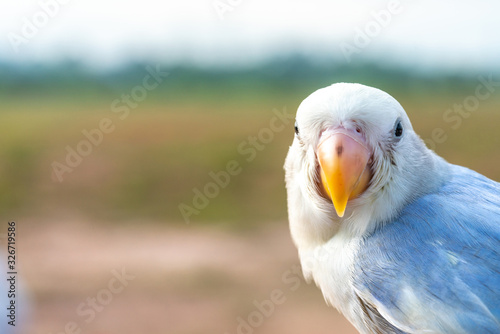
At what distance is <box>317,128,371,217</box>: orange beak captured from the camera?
5.27 ft

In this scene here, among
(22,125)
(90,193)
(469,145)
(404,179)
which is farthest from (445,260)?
(22,125)

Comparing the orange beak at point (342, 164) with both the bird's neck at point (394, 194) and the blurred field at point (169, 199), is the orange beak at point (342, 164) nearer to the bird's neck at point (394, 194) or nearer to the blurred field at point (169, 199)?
the bird's neck at point (394, 194)

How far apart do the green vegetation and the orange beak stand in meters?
7.97

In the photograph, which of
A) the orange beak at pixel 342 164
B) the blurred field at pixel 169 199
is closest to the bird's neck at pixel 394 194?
the orange beak at pixel 342 164

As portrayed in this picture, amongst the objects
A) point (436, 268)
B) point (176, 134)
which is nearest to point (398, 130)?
point (436, 268)

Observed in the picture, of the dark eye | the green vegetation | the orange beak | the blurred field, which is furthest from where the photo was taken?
the green vegetation

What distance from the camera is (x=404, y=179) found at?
179 centimetres

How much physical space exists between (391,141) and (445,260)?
0.40 metres

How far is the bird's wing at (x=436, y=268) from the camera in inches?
64.7

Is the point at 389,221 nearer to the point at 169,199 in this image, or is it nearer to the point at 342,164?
the point at 342,164

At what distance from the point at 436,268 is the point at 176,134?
38.2ft

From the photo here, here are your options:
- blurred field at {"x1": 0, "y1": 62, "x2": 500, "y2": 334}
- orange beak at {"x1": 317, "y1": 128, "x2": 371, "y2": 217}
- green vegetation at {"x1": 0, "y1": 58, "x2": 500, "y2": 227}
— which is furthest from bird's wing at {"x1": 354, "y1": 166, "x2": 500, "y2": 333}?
green vegetation at {"x1": 0, "y1": 58, "x2": 500, "y2": 227}

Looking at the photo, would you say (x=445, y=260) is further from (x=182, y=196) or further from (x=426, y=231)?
(x=182, y=196)

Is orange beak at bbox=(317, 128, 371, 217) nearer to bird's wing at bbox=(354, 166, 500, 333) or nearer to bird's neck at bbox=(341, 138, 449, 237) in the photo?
bird's neck at bbox=(341, 138, 449, 237)
